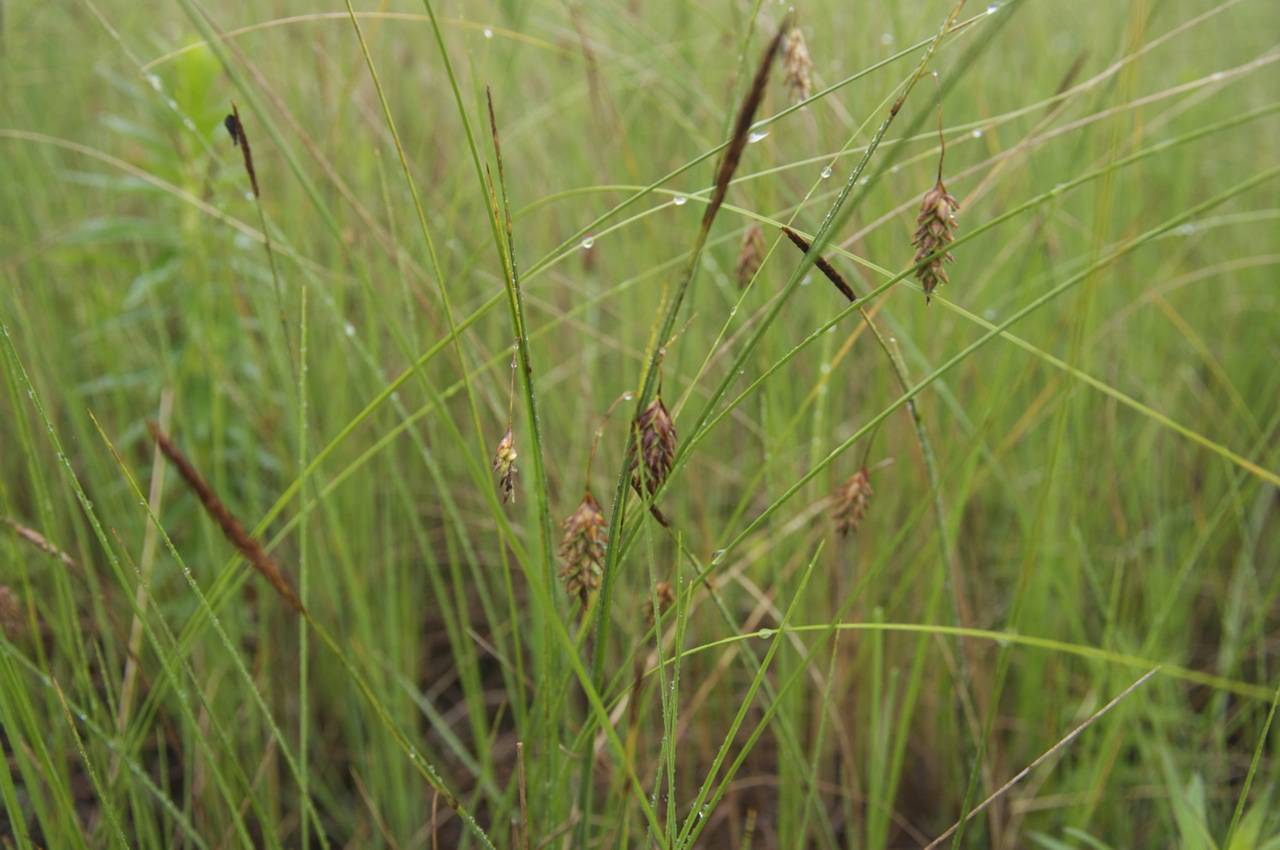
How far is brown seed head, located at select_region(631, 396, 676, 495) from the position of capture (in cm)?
65

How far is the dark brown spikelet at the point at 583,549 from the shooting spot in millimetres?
702

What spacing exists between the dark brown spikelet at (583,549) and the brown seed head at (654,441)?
56mm

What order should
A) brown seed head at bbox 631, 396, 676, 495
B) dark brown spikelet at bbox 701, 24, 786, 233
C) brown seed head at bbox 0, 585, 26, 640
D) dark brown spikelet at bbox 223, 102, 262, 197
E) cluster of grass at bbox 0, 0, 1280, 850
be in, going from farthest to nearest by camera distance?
cluster of grass at bbox 0, 0, 1280, 850
brown seed head at bbox 0, 585, 26, 640
dark brown spikelet at bbox 223, 102, 262, 197
brown seed head at bbox 631, 396, 676, 495
dark brown spikelet at bbox 701, 24, 786, 233

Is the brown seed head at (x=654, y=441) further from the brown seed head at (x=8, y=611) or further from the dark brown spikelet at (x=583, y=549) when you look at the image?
the brown seed head at (x=8, y=611)

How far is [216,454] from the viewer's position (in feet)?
4.50

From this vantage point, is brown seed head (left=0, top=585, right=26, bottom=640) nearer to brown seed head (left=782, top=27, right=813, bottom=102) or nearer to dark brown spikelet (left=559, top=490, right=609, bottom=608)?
→ dark brown spikelet (left=559, top=490, right=609, bottom=608)

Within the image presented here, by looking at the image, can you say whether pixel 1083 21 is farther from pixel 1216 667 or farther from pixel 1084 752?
pixel 1084 752

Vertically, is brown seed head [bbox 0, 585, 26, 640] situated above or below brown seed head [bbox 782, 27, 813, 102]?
below

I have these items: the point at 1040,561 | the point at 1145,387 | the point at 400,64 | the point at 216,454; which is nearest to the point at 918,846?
the point at 1040,561

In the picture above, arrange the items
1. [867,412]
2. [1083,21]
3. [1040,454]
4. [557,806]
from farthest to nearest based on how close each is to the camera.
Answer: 1. [1083,21]
2. [1040,454]
3. [867,412]
4. [557,806]

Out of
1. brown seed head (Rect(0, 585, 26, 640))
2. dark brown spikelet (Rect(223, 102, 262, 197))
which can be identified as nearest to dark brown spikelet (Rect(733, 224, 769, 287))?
dark brown spikelet (Rect(223, 102, 262, 197))

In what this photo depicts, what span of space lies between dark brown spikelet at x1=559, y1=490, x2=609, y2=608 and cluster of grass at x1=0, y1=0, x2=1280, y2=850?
0.09 m

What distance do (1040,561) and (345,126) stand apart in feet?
4.57

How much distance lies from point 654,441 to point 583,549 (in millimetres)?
109
